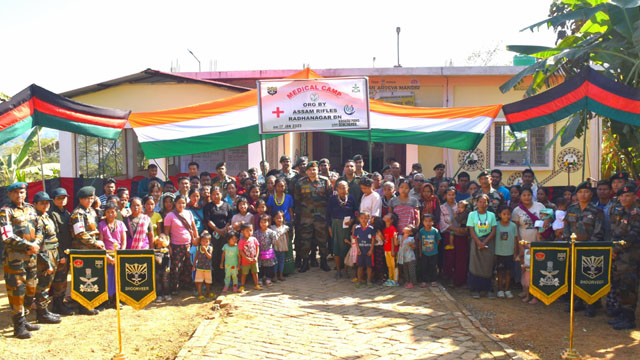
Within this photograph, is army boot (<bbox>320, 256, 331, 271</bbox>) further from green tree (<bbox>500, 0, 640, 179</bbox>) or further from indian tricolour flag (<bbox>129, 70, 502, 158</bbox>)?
green tree (<bbox>500, 0, 640, 179</bbox>)

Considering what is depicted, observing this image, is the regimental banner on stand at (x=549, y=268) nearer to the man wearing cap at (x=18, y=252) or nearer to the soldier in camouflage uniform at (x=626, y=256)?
the soldier in camouflage uniform at (x=626, y=256)

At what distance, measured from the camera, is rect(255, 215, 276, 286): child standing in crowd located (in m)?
7.51

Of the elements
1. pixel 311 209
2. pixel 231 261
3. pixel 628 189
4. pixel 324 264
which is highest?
pixel 628 189

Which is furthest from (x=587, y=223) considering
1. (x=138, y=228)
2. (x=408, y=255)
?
(x=138, y=228)

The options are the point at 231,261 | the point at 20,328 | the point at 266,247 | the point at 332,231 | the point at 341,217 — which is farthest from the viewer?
the point at 332,231

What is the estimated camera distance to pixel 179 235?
23.3ft

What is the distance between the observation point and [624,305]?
5.91 m

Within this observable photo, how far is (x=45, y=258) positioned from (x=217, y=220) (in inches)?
90.0

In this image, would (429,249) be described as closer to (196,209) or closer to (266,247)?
(266,247)

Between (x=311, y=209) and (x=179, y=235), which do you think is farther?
(x=311, y=209)

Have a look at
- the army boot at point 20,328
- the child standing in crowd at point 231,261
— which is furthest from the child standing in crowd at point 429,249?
the army boot at point 20,328

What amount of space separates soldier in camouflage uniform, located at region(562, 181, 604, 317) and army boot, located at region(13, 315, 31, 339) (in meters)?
6.39

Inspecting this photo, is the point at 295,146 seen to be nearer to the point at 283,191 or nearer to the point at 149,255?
the point at 283,191

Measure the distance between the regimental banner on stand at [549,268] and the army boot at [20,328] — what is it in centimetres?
556
